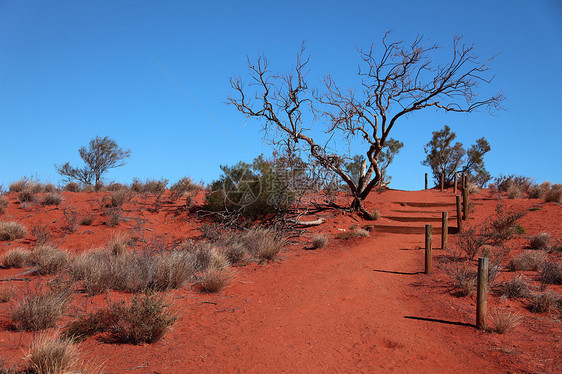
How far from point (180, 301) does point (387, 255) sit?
7070mm

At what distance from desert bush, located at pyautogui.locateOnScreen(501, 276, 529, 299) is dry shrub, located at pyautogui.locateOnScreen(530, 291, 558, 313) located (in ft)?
1.40

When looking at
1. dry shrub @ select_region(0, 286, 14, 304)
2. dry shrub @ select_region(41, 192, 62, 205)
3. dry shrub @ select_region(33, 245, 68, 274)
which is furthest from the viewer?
dry shrub @ select_region(41, 192, 62, 205)

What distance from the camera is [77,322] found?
5434 millimetres

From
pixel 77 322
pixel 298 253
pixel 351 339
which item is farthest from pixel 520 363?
pixel 298 253

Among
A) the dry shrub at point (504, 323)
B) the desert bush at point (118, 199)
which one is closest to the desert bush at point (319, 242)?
the dry shrub at point (504, 323)

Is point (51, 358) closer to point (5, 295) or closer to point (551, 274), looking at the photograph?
point (5, 295)

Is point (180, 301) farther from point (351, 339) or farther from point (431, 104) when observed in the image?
point (431, 104)

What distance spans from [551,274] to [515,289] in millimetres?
1374

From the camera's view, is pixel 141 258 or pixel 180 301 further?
pixel 141 258

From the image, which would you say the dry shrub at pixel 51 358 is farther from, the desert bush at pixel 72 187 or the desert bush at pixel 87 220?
the desert bush at pixel 72 187

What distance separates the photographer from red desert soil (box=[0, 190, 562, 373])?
15.5 ft

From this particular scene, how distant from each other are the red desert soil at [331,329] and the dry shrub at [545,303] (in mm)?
205

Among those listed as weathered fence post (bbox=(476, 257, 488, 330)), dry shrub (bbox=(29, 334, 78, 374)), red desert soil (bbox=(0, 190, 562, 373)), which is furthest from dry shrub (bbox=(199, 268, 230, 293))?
weathered fence post (bbox=(476, 257, 488, 330))

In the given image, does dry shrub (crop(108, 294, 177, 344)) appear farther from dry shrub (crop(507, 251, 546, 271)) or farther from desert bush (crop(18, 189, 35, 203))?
desert bush (crop(18, 189, 35, 203))
